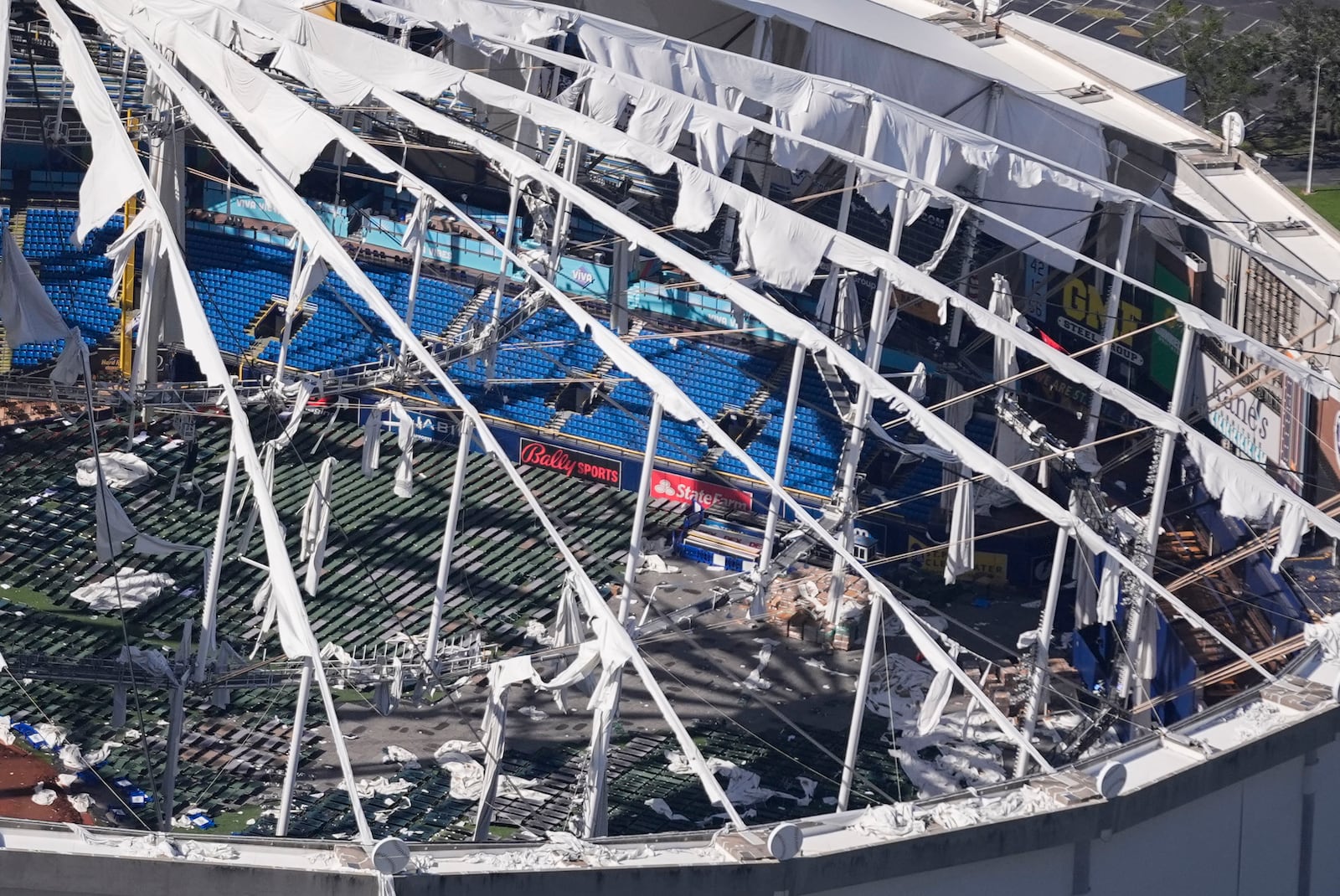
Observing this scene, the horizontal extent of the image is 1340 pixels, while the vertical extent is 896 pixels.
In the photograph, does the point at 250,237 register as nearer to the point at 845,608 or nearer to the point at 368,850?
the point at 845,608

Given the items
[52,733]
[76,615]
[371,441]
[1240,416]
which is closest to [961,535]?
[1240,416]

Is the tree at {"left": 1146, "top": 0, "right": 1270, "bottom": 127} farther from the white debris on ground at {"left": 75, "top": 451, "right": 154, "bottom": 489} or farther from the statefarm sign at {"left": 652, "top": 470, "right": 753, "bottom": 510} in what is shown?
the white debris on ground at {"left": 75, "top": 451, "right": 154, "bottom": 489}

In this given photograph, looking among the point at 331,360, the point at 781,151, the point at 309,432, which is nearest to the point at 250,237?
the point at 331,360

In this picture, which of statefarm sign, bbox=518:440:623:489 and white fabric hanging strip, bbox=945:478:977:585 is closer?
white fabric hanging strip, bbox=945:478:977:585

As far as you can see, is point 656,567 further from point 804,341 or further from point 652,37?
point 804,341

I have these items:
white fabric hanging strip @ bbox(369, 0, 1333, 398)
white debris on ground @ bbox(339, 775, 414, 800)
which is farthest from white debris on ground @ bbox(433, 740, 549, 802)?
white fabric hanging strip @ bbox(369, 0, 1333, 398)

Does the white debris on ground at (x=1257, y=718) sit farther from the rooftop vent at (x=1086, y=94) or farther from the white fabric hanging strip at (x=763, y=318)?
the rooftop vent at (x=1086, y=94)

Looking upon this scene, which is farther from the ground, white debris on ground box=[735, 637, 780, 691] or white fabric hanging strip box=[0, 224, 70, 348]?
white fabric hanging strip box=[0, 224, 70, 348]

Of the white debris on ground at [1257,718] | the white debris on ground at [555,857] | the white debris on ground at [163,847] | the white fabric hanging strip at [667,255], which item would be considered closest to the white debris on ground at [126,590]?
the white fabric hanging strip at [667,255]

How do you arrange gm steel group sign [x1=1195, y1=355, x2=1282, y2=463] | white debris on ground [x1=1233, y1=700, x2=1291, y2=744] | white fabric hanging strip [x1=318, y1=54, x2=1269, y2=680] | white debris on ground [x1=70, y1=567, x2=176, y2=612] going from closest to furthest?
white debris on ground [x1=1233, y1=700, x2=1291, y2=744] < white fabric hanging strip [x1=318, y1=54, x2=1269, y2=680] < gm steel group sign [x1=1195, y1=355, x2=1282, y2=463] < white debris on ground [x1=70, y1=567, x2=176, y2=612]
